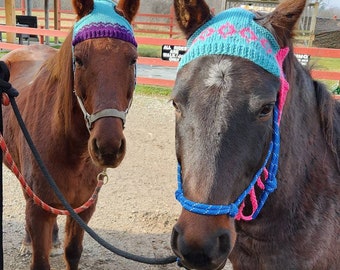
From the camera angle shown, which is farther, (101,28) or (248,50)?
(101,28)

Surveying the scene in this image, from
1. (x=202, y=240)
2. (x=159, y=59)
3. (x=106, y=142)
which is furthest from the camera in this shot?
(x=159, y=59)

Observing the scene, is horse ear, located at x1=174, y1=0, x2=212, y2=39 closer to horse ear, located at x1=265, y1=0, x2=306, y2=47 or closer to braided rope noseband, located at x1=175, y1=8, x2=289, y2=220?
braided rope noseband, located at x1=175, y1=8, x2=289, y2=220

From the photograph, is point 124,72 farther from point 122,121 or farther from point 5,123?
point 5,123

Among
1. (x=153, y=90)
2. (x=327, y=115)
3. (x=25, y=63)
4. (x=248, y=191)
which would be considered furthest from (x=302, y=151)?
(x=153, y=90)

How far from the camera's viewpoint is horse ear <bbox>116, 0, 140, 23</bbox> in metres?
2.61

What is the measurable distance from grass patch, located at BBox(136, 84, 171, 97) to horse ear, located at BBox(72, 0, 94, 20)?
6.20 meters

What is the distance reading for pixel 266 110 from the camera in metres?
1.38

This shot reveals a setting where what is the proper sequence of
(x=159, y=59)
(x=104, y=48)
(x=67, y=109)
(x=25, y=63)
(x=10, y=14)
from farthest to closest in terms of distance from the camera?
1. (x=10, y=14)
2. (x=159, y=59)
3. (x=25, y=63)
4. (x=67, y=109)
5. (x=104, y=48)

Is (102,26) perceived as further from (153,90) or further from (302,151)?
(153,90)

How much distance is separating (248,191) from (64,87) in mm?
1482

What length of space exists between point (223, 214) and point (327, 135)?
84 cm

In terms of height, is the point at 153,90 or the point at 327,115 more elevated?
the point at 327,115

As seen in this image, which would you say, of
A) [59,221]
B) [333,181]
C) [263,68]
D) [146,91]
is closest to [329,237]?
[333,181]

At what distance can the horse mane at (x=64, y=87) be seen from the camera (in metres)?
2.42
